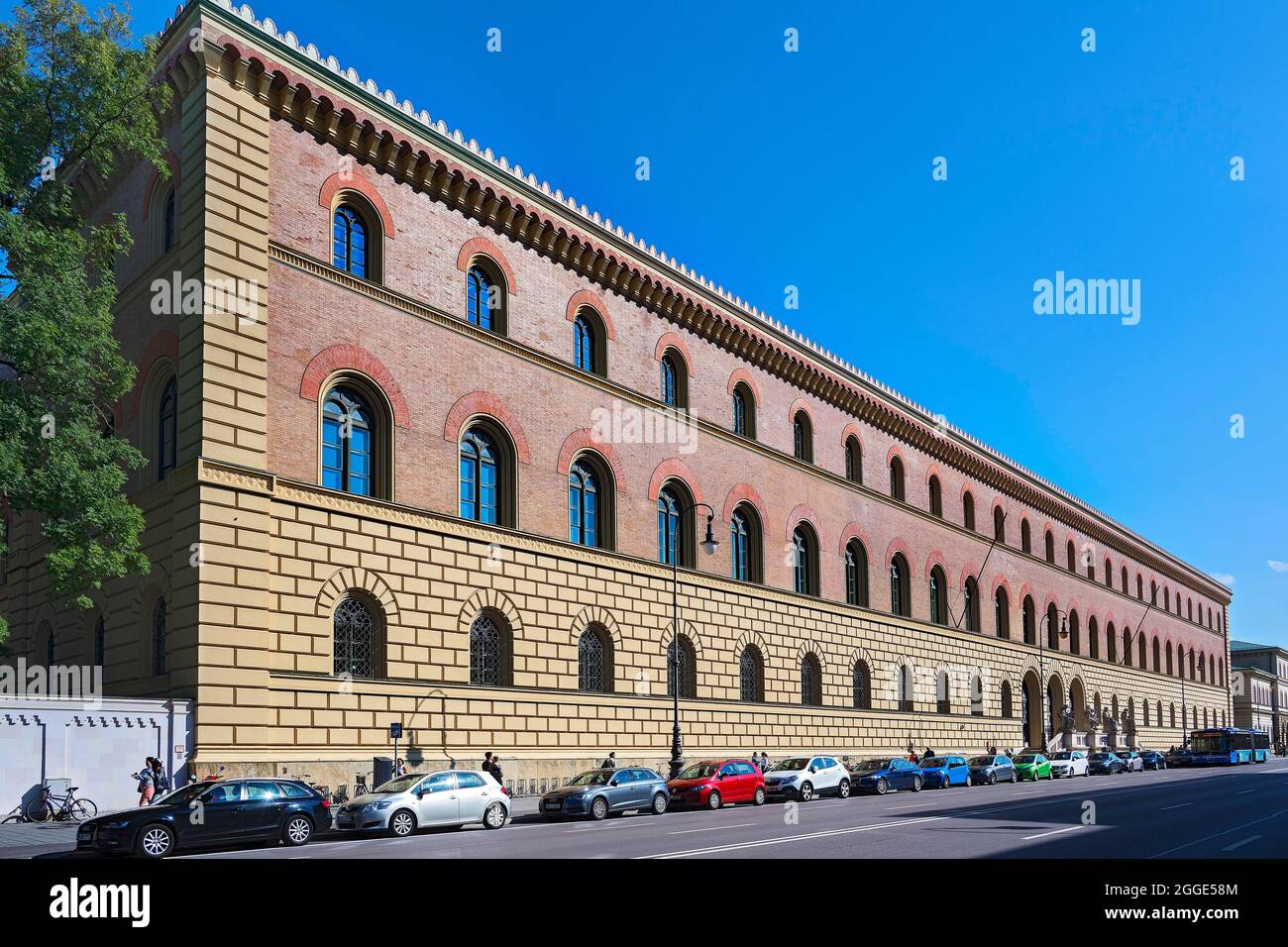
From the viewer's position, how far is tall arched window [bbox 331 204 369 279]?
29578 millimetres

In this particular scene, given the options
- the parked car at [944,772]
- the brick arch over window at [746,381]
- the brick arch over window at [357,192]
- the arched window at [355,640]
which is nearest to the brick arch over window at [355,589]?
the arched window at [355,640]

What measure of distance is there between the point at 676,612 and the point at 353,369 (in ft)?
41.7

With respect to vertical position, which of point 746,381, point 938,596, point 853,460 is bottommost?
point 938,596

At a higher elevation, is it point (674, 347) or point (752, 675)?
point (674, 347)

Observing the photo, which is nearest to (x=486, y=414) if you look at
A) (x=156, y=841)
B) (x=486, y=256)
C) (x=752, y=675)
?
(x=486, y=256)

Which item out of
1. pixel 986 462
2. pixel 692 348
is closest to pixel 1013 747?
pixel 986 462

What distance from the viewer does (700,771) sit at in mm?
31391

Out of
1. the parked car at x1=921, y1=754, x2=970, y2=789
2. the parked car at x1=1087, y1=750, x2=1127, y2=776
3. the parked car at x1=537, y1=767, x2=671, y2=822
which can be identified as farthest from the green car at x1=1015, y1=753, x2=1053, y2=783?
the parked car at x1=537, y1=767, x2=671, y2=822

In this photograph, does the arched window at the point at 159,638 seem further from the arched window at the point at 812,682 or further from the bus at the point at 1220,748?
the bus at the point at 1220,748

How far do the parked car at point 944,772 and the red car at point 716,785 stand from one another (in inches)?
416

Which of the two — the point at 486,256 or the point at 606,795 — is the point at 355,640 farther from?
the point at 486,256

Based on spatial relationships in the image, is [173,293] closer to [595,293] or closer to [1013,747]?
[595,293]

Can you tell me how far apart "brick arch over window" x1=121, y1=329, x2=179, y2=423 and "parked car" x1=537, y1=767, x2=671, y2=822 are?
45.0ft
